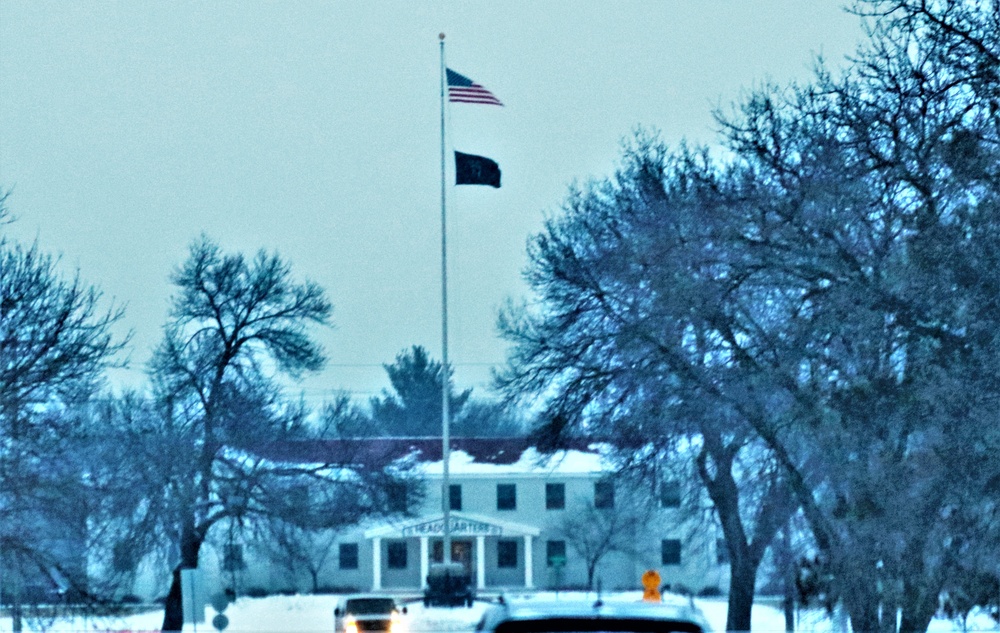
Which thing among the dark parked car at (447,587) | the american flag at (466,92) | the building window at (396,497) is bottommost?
the dark parked car at (447,587)

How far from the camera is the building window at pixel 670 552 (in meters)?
45.5

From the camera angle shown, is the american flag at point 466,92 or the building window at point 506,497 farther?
the building window at point 506,497

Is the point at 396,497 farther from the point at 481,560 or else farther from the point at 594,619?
the point at 594,619

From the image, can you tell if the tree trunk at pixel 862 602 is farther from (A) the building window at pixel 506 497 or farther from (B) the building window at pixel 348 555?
(A) the building window at pixel 506 497

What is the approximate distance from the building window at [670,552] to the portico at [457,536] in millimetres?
7139

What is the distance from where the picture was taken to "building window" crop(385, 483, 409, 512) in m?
38.0

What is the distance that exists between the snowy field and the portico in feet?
19.0

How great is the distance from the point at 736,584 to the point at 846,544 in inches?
464

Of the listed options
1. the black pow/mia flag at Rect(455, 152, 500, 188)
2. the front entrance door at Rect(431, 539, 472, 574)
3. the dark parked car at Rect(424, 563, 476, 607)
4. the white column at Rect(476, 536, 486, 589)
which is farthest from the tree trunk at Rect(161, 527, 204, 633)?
the white column at Rect(476, 536, 486, 589)

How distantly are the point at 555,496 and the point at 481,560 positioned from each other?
203 inches

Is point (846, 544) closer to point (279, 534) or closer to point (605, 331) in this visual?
point (605, 331)

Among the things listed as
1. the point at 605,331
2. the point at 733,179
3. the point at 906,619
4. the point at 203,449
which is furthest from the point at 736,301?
the point at 203,449

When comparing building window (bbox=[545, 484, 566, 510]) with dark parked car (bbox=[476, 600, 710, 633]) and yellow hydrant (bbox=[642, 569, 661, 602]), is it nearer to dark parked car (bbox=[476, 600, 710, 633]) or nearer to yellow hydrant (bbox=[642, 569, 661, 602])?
yellow hydrant (bbox=[642, 569, 661, 602])

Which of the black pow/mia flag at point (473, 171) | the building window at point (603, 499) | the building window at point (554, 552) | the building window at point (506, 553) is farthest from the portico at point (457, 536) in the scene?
the black pow/mia flag at point (473, 171)
